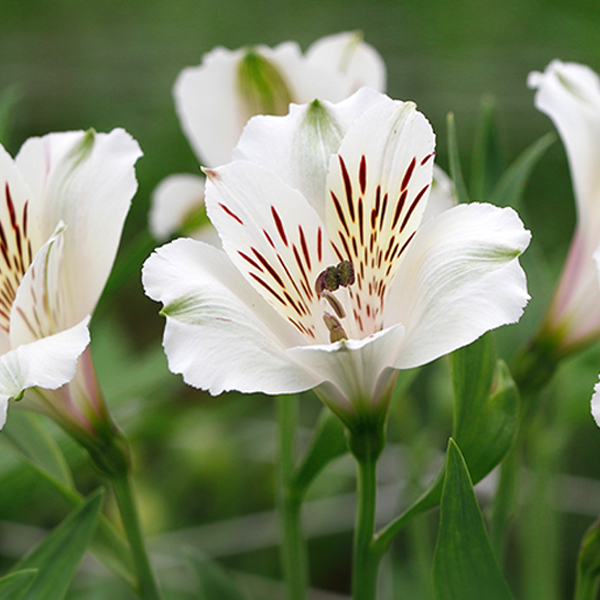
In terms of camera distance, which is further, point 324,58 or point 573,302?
point 324,58

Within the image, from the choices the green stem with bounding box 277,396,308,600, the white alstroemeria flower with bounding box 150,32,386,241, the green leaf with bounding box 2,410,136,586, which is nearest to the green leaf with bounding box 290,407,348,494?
the green stem with bounding box 277,396,308,600

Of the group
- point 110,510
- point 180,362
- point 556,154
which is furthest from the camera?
point 556,154

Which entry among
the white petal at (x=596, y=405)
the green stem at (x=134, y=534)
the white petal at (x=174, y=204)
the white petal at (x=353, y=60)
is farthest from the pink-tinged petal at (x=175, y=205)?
the white petal at (x=596, y=405)

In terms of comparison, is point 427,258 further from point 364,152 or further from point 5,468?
point 5,468

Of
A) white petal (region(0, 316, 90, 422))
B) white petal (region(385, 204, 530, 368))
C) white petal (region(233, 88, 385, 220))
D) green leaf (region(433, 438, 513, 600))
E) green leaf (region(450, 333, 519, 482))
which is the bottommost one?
green leaf (region(433, 438, 513, 600))

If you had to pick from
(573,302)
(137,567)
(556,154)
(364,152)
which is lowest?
(556,154)

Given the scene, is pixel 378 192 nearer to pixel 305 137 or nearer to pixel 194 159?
pixel 305 137

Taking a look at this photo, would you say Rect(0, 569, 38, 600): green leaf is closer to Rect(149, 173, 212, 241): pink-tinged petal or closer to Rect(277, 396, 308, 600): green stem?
Rect(277, 396, 308, 600): green stem

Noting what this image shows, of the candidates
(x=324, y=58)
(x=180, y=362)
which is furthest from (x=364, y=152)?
(x=324, y=58)
